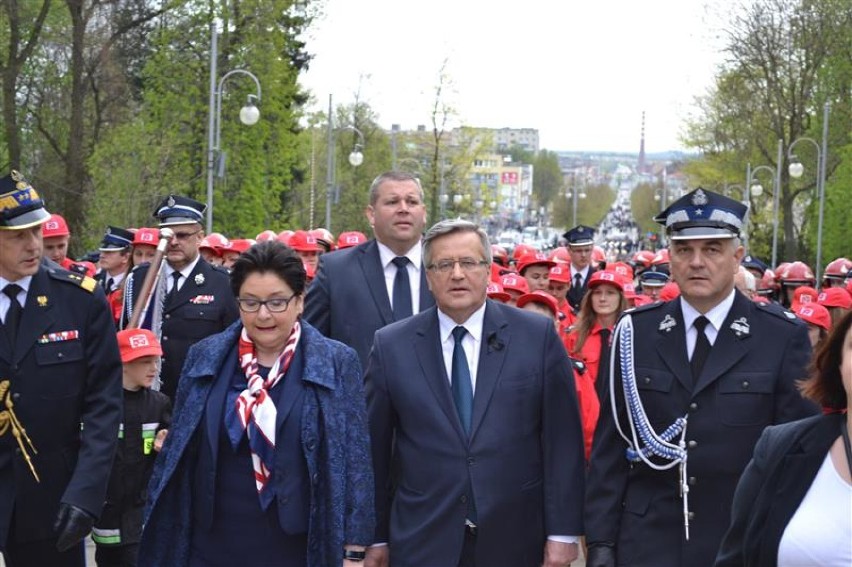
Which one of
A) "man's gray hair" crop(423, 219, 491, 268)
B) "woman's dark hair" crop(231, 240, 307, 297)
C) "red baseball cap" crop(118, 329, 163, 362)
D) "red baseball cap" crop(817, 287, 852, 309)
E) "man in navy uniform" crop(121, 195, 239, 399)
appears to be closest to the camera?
"woman's dark hair" crop(231, 240, 307, 297)

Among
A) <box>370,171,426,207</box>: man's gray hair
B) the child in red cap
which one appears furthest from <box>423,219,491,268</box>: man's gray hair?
the child in red cap

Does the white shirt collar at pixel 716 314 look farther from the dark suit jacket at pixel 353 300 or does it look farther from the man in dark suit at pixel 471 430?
the dark suit jacket at pixel 353 300

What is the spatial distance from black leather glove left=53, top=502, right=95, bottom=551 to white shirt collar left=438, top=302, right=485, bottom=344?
70.4 inches

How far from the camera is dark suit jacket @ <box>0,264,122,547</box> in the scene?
6254mm

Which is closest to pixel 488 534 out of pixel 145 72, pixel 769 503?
pixel 769 503

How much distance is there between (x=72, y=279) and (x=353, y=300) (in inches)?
65.1

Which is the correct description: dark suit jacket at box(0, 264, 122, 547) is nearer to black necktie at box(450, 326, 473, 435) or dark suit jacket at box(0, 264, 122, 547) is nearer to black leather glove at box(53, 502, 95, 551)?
black leather glove at box(53, 502, 95, 551)

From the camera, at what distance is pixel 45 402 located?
634cm

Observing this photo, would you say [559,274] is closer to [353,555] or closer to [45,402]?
[45,402]

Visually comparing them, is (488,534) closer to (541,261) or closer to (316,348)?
(316,348)

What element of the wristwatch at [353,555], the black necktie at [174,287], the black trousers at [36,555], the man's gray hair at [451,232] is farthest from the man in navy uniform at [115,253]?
the wristwatch at [353,555]

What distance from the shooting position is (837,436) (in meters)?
3.74

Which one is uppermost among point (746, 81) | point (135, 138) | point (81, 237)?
point (746, 81)

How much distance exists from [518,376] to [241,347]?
116 centimetres
